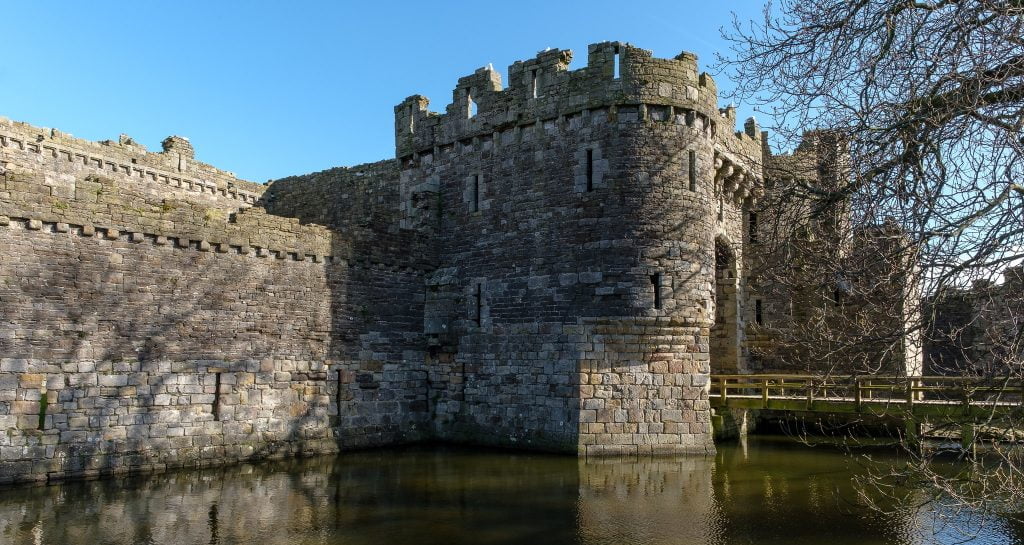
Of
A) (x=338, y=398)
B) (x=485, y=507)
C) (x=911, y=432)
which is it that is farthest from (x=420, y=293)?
(x=911, y=432)

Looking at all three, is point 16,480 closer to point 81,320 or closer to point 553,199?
point 81,320

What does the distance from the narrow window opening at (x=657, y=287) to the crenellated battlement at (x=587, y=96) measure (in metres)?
2.82

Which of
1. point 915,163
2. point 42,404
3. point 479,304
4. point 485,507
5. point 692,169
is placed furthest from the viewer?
point 479,304

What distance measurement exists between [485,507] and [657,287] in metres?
6.32

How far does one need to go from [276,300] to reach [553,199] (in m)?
6.01

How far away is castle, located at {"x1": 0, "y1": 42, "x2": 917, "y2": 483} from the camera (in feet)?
42.7

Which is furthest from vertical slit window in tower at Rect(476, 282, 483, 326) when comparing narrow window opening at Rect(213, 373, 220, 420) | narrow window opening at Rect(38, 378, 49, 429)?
narrow window opening at Rect(38, 378, 49, 429)

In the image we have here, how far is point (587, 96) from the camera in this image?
1633 cm

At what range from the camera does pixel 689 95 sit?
642 inches

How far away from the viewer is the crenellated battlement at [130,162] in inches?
703

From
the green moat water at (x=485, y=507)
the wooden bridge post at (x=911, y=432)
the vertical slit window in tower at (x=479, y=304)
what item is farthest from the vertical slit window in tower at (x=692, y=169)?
the wooden bridge post at (x=911, y=432)

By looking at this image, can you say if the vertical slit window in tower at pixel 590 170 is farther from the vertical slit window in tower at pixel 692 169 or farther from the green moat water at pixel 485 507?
the green moat water at pixel 485 507

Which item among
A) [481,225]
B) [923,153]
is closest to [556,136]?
[481,225]

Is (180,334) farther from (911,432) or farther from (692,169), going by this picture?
(911,432)
